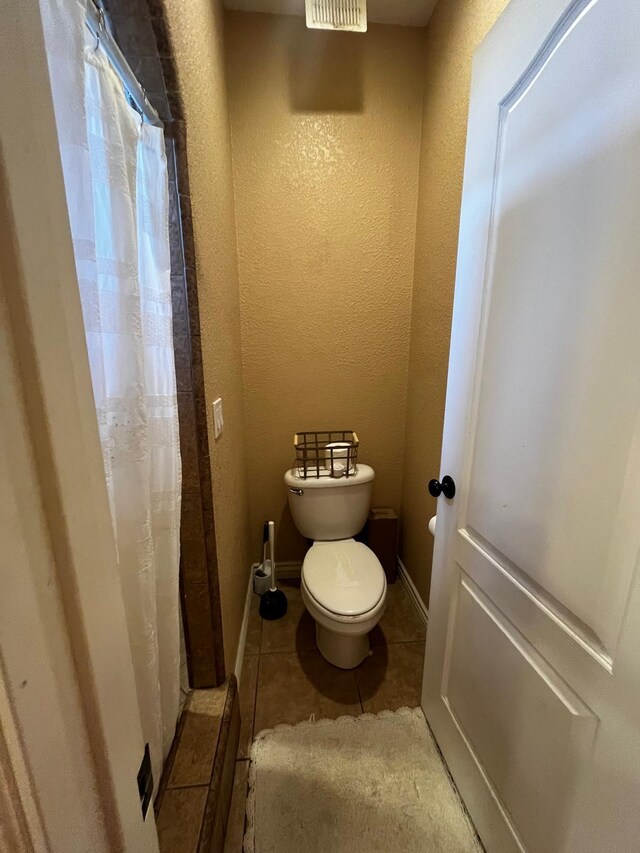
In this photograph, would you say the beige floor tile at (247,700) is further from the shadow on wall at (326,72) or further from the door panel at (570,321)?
the shadow on wall at (326,72)

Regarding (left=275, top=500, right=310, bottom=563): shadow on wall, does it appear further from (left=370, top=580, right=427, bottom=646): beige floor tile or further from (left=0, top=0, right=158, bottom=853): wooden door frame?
(left=0, top=0, right=158, bottom=853): wooden door frame

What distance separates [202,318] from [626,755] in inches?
48.9

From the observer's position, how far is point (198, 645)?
110 centimetres

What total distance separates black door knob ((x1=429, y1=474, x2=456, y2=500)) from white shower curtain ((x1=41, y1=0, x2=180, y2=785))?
0.74 m

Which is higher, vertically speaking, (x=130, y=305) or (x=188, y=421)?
(x=130, y=305)

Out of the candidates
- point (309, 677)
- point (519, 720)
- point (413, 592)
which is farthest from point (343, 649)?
point (519, 720)

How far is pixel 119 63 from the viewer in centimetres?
66

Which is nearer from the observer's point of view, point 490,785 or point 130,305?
point 130,305

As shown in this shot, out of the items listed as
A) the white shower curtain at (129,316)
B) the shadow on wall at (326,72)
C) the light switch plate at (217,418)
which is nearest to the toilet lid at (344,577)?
the white shower curtain at (129,316)

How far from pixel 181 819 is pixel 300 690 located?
64 cm

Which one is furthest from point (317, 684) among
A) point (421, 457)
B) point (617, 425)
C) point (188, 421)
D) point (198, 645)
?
point (617, 425)

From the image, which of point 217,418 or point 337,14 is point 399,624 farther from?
point 337,14

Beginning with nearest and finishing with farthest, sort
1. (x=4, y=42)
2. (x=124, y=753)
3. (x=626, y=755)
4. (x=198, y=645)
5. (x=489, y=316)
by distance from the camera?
(x=4, y=42) → (x=124, y=753) → (x=626, y=755) → (x=489, y=316) → (x=198, y=645)

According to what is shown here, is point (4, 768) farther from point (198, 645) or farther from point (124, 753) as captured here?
point (198, 645)
